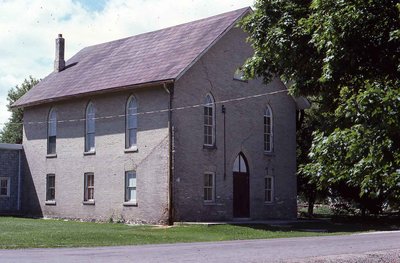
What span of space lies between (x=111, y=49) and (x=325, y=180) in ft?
86.4

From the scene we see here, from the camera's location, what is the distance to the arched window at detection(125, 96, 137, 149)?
29.6 meters

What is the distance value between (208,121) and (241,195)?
4.31 m

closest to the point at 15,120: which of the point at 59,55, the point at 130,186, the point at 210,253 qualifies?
the point at 59,55

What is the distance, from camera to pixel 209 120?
29.7 metres

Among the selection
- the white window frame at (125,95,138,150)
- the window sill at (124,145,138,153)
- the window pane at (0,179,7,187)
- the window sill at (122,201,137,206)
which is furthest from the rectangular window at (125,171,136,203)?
the window pane at (0,179,7,187)

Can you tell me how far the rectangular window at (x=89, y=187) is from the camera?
3153 centimetres

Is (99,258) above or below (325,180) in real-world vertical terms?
below

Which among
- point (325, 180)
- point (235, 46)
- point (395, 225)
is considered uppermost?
point (235, 46)

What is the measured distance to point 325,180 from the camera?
458 inches

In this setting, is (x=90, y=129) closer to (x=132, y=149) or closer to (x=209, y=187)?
(x=132, y=149)

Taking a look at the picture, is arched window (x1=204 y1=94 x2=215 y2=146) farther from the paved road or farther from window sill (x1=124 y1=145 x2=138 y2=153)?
the paved road

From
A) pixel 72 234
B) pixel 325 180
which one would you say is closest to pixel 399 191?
pixel 325 180

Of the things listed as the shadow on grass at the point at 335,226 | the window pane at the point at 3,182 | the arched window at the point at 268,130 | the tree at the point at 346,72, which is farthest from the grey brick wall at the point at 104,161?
the tree at the point at 346,72

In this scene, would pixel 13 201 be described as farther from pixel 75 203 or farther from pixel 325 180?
pixel 325 180
